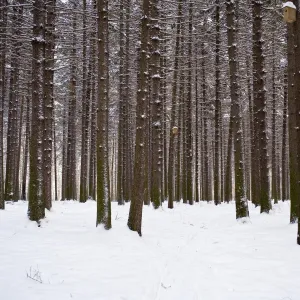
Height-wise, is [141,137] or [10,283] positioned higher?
[141,137]

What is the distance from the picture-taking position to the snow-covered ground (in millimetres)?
4562

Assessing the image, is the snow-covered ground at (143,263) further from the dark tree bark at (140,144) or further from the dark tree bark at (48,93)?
the dark tree bark at (48,93)

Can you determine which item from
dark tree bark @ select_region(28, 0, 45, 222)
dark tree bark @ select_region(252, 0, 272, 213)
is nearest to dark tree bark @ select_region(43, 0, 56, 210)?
dark tree bark @ select_region(28, 0, 45, 222)

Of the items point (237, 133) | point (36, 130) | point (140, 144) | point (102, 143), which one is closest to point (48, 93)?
point (36, 130)

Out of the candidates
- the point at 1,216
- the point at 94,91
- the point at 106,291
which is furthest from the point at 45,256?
the point at 94,91

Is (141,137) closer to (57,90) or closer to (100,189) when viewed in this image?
(100,189)

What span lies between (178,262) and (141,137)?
3.46m

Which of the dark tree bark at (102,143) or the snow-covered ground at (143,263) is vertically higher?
the dark tree bark at (102,143)

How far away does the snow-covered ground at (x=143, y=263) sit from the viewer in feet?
15.0

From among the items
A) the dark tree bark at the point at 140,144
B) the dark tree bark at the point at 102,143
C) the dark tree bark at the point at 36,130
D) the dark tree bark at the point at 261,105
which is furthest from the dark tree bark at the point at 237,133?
the dark tree bark at the point at 36,130

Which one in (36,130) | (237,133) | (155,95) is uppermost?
(155,95)

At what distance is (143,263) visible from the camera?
6.24 m

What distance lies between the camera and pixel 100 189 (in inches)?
331

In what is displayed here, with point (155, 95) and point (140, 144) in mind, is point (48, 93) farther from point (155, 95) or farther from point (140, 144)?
point (140, 144)
